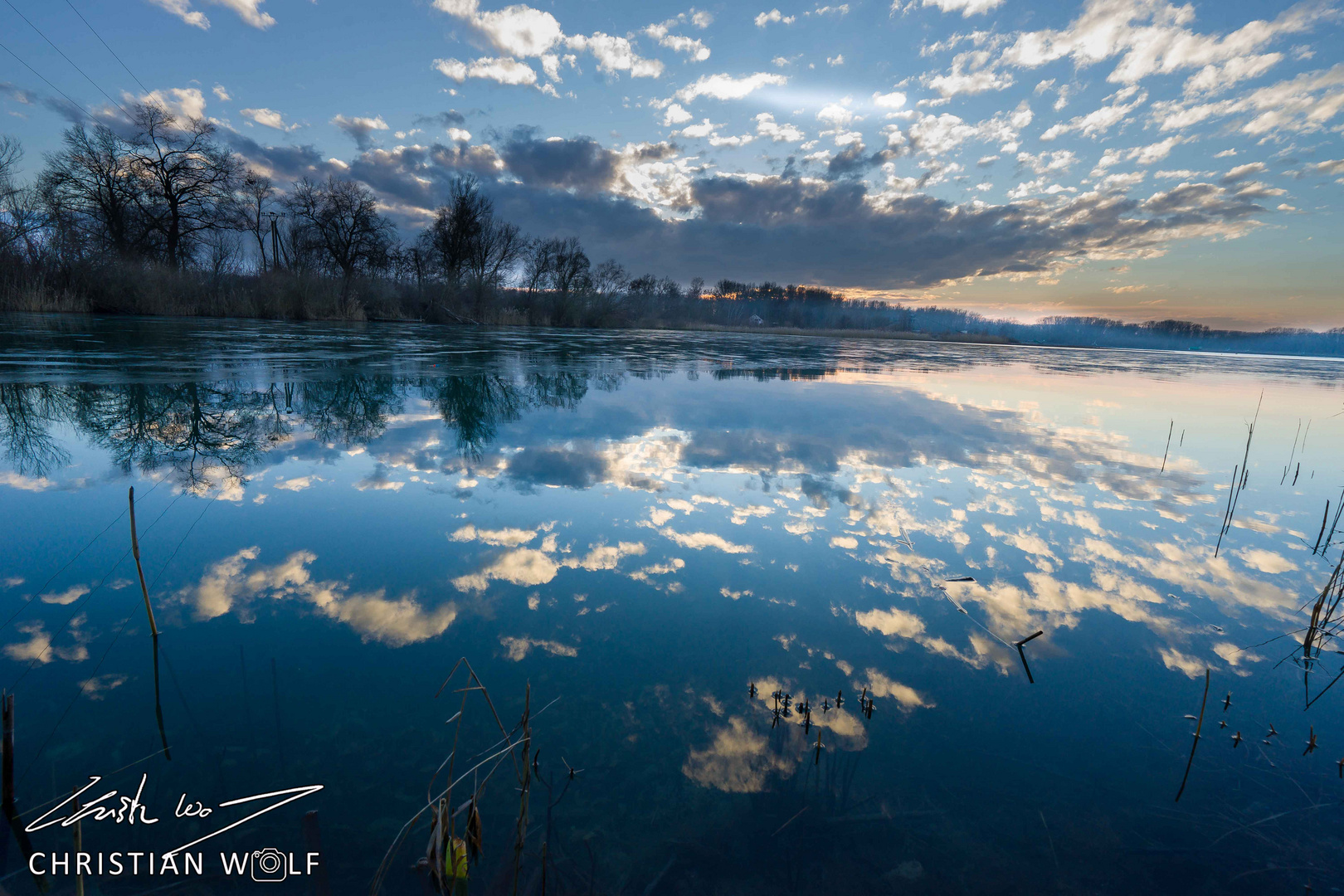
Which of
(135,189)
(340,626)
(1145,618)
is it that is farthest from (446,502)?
(135,189)

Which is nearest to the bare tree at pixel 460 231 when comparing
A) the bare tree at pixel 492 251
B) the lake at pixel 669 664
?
the bare tree at pixel 492 251

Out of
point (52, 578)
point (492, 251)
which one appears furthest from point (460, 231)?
point (52, 578)

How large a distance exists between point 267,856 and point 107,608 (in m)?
1.50

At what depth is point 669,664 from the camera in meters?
1.92

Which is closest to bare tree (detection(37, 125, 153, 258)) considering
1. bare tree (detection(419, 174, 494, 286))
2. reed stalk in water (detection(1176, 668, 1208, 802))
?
bare tree (detection(419, 174, 494, 286))

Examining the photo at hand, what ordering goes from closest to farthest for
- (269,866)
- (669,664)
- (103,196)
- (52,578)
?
(269,866) < (669,664) < (52,578) < (103,196)

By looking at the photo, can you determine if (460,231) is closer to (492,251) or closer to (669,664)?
(492,251)

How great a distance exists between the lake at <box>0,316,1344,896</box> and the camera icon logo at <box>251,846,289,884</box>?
0.02 m
